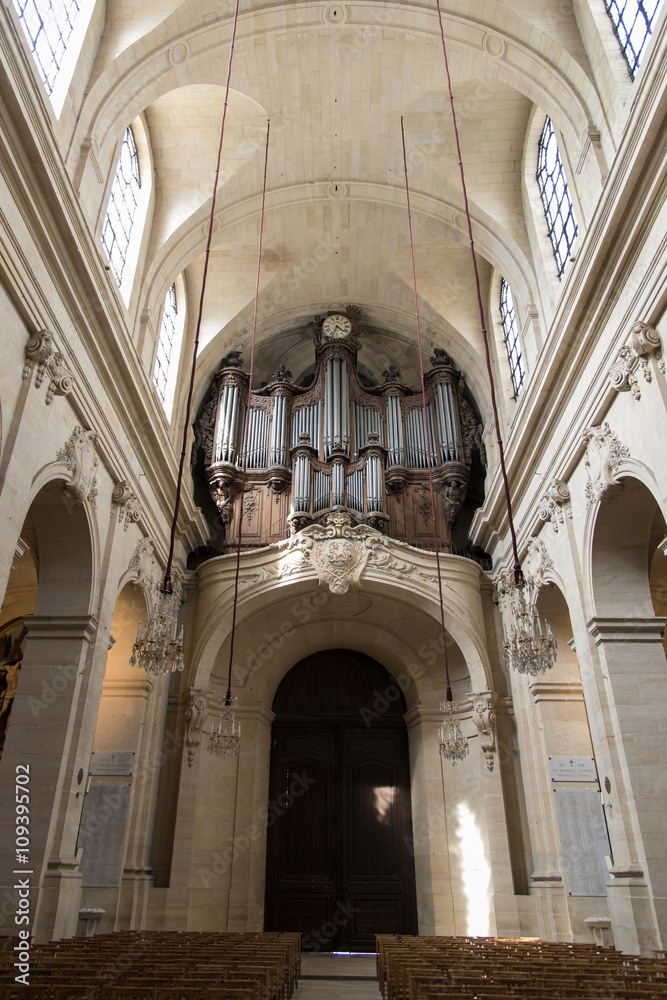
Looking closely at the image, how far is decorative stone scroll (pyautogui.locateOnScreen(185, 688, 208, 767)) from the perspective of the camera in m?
12.3

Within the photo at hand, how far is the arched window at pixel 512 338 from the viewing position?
13242mm


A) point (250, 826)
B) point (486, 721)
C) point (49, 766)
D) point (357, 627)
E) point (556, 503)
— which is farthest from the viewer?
point (357, 627)

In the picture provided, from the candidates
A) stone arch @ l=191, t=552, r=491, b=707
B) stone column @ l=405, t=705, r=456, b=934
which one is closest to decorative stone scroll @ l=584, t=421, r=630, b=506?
stone arch @ l=191, t=552, r=491, b=707

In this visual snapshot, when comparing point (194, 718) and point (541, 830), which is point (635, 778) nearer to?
point (541, 830)

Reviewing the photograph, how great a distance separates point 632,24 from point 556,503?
598cm

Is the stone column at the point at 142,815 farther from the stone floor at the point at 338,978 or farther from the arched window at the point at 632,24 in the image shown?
the arched window at the point at 632,24

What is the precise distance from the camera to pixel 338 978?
9734mm

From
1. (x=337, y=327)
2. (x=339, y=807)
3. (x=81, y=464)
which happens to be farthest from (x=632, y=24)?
(x=339, y=807)

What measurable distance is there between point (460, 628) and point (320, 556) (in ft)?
9.22

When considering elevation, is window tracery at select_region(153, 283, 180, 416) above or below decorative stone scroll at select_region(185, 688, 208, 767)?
above

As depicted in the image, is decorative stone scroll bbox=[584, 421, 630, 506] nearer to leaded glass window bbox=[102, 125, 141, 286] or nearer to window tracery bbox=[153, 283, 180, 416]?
leaded glass window bbox=[102, 125, 141, 286]

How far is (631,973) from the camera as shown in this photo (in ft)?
16.3

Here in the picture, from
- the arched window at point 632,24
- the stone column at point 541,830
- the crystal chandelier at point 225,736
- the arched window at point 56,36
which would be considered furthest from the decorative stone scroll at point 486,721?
the arched window at point 56,36

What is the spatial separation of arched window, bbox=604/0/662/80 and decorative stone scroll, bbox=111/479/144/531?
27.3 feet
